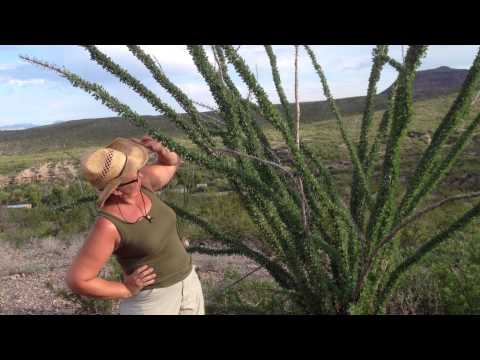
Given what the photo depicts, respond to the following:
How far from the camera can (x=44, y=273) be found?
563cm

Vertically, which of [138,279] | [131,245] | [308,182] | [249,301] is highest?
[308,182]

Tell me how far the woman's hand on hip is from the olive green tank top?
0.15 feet

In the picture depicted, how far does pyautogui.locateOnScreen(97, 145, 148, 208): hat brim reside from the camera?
60.6 inches

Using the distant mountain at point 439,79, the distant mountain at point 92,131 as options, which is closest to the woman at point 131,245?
the distant mountain at point 92,131

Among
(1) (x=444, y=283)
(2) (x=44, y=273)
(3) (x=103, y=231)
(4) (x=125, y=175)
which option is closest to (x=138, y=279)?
(3) (x=103, y=231)

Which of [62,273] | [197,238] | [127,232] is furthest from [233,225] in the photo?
[127,232]

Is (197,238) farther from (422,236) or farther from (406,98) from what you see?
(406,98)

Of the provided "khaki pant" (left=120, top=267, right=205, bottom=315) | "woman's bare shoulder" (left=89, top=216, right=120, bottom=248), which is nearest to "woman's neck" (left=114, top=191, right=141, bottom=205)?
"woman's bare shoulder" (left=89, top=216, right=120, bottom=248)

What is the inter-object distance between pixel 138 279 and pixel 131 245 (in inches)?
5.3

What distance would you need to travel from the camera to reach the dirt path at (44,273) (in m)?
4.46

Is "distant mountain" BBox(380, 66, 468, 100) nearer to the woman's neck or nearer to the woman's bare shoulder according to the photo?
the woman's neck

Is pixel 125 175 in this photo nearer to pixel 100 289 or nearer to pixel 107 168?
pixel 107 168

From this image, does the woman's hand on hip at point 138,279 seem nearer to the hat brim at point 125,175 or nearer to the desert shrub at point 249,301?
the hat brim at point 125,175

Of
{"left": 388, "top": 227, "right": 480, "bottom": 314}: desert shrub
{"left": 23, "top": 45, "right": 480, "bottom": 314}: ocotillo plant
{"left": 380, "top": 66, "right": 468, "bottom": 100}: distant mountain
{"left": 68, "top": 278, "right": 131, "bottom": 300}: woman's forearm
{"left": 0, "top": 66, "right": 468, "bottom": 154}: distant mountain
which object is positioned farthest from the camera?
{"left": 380, "top": 66, "right": 468, "bottom": 100}: distant mountain
